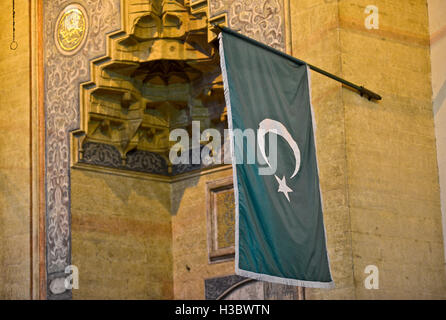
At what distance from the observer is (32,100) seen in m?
11.6

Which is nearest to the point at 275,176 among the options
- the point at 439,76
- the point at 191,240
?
the point at 439,76

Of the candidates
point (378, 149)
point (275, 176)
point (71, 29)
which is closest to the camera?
point (275, 176)

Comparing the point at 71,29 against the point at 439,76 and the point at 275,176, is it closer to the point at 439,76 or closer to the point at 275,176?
the point at 439,76

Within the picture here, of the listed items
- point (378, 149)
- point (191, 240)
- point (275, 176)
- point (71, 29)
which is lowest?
point (275, 176)

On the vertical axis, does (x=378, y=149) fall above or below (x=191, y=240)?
above

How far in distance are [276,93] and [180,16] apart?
3.79 meters

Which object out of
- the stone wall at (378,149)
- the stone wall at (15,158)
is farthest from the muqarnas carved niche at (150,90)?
the stone wall at (378,149)

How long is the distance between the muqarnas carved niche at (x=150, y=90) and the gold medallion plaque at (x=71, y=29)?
499mm

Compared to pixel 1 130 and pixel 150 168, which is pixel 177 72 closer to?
pixel 150 168

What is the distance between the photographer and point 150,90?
38.3ft

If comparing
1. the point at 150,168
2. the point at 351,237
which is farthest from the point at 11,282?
the point at 351,237

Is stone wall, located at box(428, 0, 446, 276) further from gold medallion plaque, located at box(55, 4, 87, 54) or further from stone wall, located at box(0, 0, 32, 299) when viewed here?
stone wall, located at box(0, 0, 32, 299)

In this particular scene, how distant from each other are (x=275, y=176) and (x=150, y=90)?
4.79 meters

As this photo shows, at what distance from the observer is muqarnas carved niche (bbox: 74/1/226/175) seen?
1095 cm
